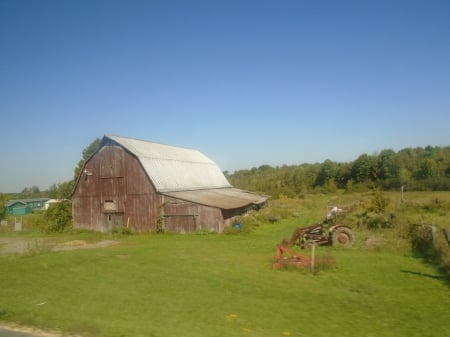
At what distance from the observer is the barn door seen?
30297 mm

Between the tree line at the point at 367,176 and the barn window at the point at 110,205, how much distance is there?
117 ft

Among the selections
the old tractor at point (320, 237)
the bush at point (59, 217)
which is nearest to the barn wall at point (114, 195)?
the bush at point (59, 217)

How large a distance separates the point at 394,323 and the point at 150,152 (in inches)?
1095

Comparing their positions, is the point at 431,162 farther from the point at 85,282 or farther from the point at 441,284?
the point at 85,282

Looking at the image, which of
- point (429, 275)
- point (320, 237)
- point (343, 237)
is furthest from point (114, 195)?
point (429, 275)

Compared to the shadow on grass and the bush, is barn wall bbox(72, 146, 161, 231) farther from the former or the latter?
Answer: the shadow on grass

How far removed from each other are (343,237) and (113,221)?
19100mm

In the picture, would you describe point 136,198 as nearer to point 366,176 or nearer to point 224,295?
point 224,295

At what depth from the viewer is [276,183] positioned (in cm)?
7425

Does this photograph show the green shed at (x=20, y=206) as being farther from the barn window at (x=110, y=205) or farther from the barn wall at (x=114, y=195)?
the barn window at (x=110, y=205)

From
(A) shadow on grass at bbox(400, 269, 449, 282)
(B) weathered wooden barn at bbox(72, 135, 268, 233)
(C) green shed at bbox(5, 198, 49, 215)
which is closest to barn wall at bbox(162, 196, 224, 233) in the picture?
(B) weathered wooden barn at bbox(72, 135, 268, 233)

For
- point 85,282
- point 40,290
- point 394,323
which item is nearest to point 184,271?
point 85,282

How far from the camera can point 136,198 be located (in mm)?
29812

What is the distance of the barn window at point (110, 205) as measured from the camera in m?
30.5
